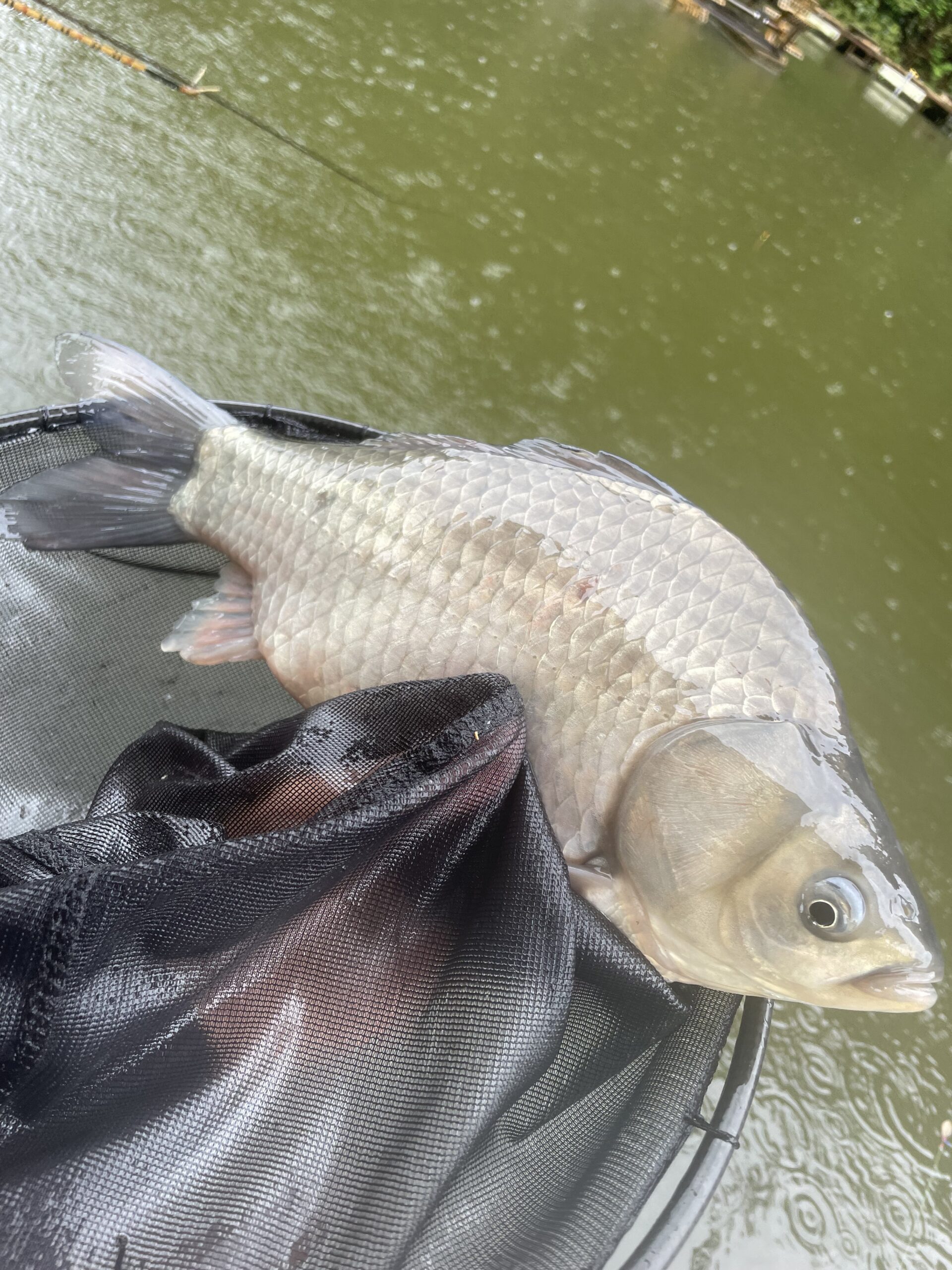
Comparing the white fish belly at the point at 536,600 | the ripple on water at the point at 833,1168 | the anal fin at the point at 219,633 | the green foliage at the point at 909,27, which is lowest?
the ripple on water at the point at 833,1168

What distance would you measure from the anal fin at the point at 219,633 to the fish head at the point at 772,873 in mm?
552

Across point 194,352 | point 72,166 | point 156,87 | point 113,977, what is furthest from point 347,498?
point 156,87

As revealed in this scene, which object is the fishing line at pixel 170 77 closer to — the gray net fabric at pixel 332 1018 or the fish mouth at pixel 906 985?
the gray net fabric at pixel 332 1018

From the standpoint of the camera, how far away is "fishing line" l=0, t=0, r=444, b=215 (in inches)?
93.6

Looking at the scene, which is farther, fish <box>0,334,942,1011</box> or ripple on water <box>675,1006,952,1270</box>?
ripple on water <box>675,1006,952,1270</box>

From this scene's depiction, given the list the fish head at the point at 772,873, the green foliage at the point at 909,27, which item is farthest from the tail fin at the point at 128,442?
the green foliage at the point at 909,27

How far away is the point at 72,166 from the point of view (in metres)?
2.08

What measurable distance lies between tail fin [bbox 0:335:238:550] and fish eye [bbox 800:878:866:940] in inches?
36.1

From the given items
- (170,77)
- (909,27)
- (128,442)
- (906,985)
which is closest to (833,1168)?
(906,985)

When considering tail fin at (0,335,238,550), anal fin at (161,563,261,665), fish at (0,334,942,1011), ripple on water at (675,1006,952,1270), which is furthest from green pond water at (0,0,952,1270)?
anal fin at (161,563,261,665)

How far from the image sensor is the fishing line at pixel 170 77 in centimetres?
238

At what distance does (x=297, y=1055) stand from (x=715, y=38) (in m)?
6.42

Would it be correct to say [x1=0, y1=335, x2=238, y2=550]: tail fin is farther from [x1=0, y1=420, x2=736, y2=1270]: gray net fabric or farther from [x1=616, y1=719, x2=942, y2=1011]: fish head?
[x1=616, y1=719, x2=942, y2=1011]: fish head

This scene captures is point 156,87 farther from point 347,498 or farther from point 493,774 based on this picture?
point 493,774
